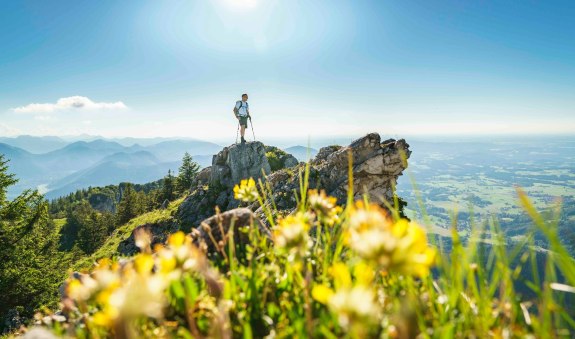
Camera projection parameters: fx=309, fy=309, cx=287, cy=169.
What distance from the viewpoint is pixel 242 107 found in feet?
74.4

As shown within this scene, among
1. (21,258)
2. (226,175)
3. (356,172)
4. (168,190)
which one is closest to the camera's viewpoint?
(356,172)

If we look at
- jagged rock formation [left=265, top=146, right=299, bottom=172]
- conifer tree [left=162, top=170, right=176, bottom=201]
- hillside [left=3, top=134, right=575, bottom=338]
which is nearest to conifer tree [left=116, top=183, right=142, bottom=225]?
conifer tree [left=162, top=170, right=176, bottom=201]


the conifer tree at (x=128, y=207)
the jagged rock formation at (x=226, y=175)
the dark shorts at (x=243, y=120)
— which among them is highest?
the dark shorts at (x=243, y=120)

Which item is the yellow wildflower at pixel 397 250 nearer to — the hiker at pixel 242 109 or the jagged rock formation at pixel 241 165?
the hiker at pixel 242 109

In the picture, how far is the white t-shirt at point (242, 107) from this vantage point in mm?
22453

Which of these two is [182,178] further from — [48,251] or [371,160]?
[371,160]

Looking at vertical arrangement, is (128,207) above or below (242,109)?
below

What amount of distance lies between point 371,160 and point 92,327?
16.5 meters

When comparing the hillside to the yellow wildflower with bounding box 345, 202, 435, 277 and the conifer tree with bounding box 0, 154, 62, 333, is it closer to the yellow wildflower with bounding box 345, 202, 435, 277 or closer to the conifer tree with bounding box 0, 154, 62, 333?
the yellow wildflower with bounding box 345, 202, 435, 277

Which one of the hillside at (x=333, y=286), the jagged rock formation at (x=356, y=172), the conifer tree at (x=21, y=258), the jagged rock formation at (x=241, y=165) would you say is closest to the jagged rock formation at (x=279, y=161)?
the jagged rock formation at (x=241, y=165)

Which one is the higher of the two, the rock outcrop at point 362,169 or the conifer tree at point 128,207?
the rock outcrop at point 362,169

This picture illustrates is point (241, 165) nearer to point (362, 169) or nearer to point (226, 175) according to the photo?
point (226, 175)

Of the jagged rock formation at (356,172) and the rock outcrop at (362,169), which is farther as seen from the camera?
the rock outcrop at (362,169)

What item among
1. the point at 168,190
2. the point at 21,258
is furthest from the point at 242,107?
the point at 168,190
